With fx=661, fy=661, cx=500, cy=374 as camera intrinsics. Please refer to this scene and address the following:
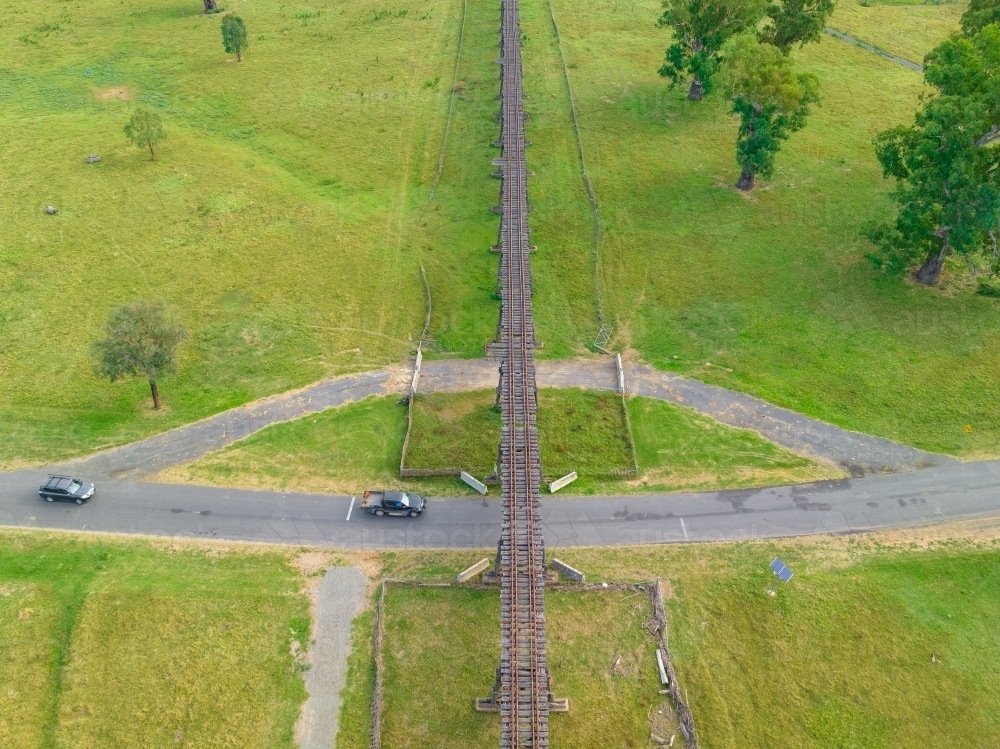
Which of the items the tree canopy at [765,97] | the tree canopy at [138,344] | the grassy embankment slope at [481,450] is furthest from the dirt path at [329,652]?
the tree canopy at [765,97]

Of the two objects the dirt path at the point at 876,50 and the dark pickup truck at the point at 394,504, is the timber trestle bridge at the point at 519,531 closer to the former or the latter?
the dark pickup truck at the point at 394,504

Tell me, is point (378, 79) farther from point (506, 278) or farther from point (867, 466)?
point (867, 466)

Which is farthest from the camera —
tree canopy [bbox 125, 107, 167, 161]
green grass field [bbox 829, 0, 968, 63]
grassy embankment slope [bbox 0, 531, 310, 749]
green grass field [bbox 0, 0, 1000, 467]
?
green grass field [bbox 829, 0, 968, 63]

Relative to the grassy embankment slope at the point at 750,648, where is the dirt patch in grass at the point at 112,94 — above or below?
above

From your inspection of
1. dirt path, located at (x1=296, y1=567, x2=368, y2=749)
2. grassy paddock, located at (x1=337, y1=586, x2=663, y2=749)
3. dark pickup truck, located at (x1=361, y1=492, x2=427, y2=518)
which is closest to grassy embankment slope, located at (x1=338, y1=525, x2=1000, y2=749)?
grassy paddock, located at (x1=337, y1=586, x2=663, y2=749)

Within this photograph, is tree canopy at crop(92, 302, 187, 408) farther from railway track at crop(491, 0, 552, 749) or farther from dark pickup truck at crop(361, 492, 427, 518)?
railway track at crop(491, 0, 552, 749)

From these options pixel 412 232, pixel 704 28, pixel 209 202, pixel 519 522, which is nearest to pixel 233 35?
pixel 209 202
